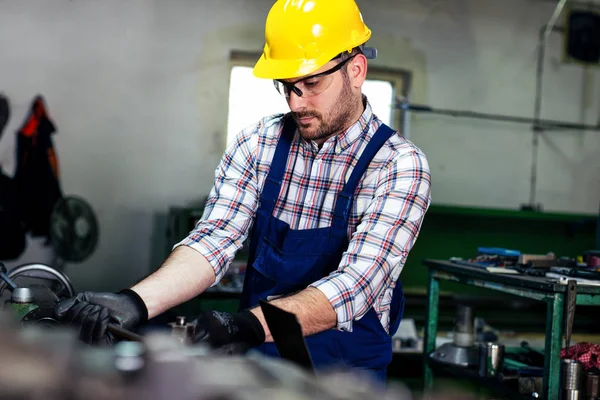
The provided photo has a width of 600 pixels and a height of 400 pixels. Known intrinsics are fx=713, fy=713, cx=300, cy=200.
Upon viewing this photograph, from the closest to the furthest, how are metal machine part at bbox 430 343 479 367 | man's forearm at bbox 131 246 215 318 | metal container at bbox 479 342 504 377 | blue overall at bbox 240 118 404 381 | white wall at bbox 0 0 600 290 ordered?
man's forearm at bbox 131 246 215 318 → blue overall at bbox 240 118 404 381 → metal container at bbox 479 342 504 377 → metal machine part at bbox 430 343 479 367 → white wall at bbox 0 0 600 290

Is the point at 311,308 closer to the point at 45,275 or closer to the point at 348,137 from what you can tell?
the point at 348,137

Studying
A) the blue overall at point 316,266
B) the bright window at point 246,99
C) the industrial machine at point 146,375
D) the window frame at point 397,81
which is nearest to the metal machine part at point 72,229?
the bright window at point 246,99

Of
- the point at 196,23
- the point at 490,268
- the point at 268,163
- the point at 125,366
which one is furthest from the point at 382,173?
the point at 196,23

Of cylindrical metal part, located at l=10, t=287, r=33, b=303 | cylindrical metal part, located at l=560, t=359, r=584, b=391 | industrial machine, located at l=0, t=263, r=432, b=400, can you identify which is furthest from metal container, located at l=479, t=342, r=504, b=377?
industrial machine, located at l=0, t=263, r=432, b=400

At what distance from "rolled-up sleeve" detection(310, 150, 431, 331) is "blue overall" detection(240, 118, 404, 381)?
0.20ft

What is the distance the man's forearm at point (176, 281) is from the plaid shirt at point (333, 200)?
0.10 feet

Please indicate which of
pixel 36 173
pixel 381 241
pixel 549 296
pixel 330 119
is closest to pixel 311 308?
pixel 381 241

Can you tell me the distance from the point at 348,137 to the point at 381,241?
1.06ft

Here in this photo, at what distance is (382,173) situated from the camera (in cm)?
160

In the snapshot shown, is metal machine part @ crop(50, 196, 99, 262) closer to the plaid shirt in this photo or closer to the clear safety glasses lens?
the plaid shirt

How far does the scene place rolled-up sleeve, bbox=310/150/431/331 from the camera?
1.44m

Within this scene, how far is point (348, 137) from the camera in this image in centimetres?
171

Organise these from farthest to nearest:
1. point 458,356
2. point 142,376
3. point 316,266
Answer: point 458,356 → point 316,266 → point 142,376

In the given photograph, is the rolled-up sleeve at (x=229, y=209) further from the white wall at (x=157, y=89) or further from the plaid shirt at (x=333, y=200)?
the white wall at (x=157, y=89)
